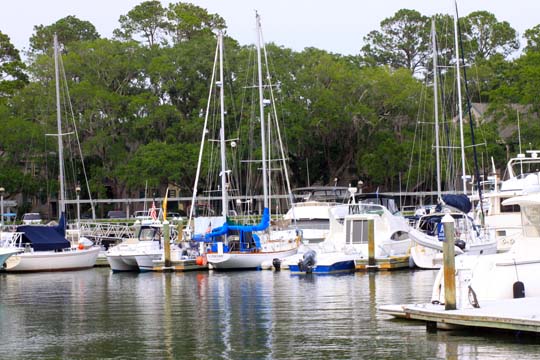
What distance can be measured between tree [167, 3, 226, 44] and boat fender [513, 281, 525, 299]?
71.1 m

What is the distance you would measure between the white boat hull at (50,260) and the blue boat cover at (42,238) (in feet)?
1.45

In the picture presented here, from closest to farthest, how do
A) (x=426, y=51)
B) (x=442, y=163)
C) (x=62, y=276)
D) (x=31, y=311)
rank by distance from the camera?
(x=31, y=311) → (x=62, y=276) → (x=442, y=163) → (x=426, y=51)

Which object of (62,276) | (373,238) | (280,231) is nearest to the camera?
(373,238)

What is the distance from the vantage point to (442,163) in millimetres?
66438

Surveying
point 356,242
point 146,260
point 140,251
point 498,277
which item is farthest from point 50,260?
point 498,277

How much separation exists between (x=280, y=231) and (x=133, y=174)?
28220 mm

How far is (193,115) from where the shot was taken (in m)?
84.8

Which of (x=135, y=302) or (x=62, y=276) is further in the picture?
(x=62, y=276)

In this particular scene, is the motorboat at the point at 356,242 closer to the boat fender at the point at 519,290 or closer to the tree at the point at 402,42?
Answer: the boat fender at the point at 519,290

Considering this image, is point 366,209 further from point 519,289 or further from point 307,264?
point 519,289

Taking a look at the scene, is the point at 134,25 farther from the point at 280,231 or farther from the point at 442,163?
the point at 280,231

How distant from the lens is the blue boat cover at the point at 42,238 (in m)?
54.0

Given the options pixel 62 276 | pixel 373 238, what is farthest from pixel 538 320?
pixel 62 276

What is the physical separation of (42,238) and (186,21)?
45298 mm
